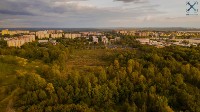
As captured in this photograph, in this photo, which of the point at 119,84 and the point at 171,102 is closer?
the point at 171,102

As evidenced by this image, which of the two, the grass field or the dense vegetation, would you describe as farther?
the grass field

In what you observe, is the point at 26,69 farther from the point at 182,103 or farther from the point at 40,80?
the point at 182,103

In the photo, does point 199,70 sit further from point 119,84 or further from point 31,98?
point 31,98

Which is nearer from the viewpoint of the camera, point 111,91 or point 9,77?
point 111,91

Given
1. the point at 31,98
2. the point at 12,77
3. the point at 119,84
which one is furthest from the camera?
the point at 12,77

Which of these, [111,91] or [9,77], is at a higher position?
[9,77]

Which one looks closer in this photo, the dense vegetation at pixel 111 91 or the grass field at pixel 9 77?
the dense vegetation at pixel 111 91

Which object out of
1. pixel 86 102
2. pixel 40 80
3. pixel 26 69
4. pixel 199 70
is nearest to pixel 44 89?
pixel 40 80

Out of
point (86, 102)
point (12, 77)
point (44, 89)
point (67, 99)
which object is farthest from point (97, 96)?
point (12, 77)

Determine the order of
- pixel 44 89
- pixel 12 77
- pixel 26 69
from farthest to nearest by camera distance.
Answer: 1. pixel 26 69
2. pixel 12 77
3. pixel 44 89
